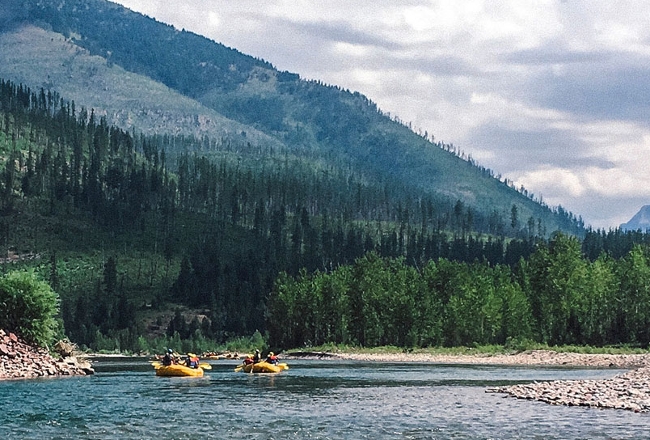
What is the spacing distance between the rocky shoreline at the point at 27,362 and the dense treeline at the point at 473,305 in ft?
247

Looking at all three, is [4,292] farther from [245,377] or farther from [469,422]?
[469,422]

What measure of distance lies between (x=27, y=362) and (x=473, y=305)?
86.1 m

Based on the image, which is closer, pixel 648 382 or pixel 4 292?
pixel 648 382

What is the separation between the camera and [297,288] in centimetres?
17725

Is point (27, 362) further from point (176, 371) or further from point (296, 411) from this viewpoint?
point (296, 411)

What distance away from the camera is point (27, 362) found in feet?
302

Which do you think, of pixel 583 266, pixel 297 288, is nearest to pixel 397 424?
pixel 583 266

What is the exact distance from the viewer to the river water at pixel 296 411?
49.7 meters

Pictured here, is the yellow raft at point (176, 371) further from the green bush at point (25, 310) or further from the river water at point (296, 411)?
the green bush at point (25, 310)

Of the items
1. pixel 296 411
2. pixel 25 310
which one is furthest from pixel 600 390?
pixel 25 310

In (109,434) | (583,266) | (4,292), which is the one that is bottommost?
(109,434)

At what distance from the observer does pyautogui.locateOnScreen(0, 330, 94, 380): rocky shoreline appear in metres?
89.2

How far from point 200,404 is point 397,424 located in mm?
17900

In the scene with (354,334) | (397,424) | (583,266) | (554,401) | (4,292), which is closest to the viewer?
(397,424)
